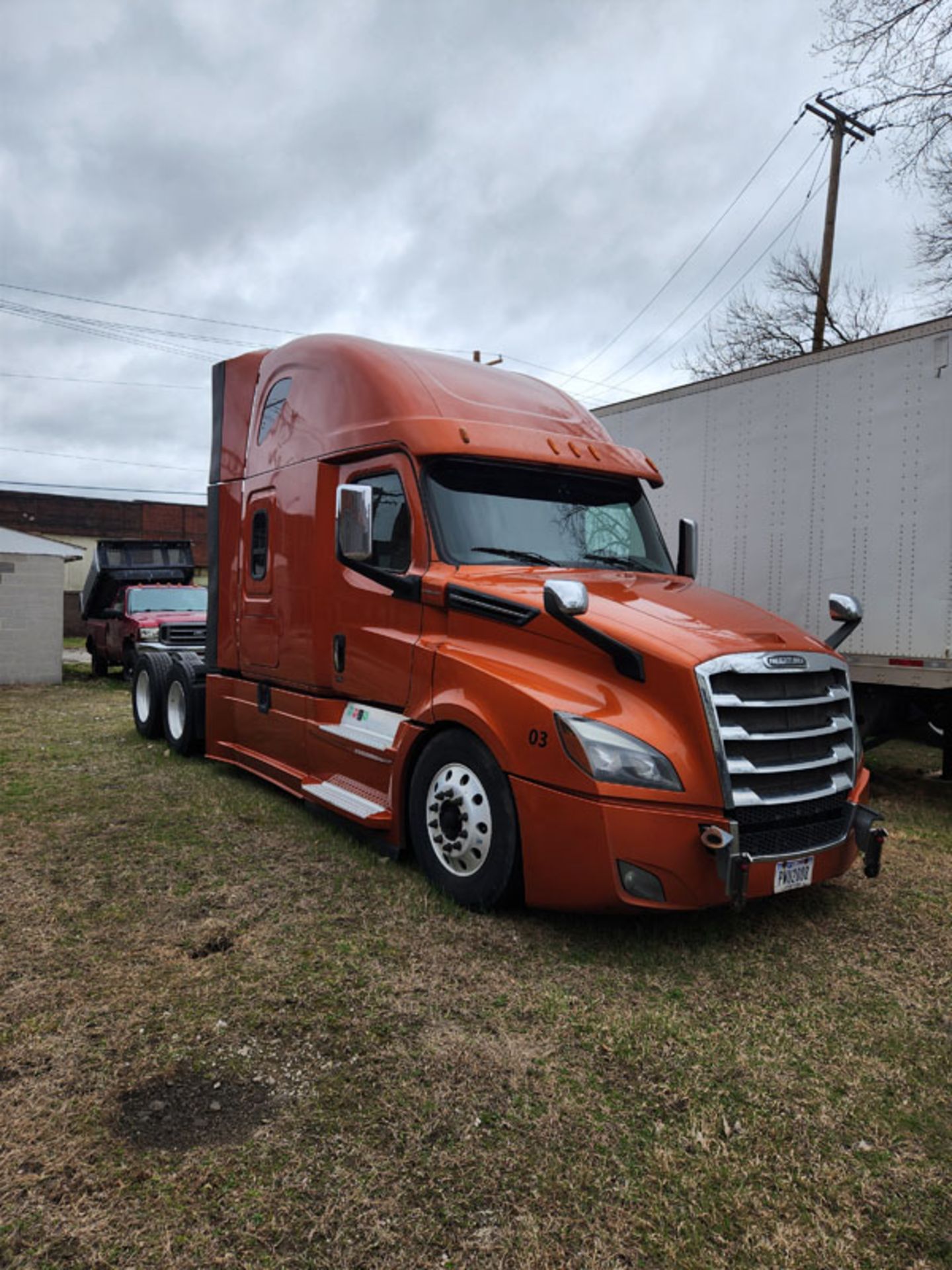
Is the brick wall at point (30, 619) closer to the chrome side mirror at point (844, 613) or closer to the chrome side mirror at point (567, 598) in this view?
the chrome side mirror at point (567, 598)

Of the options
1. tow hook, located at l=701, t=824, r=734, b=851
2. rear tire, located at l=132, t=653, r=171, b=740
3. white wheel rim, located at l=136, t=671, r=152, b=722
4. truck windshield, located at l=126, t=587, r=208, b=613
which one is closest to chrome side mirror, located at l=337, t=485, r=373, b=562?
tow hook, located at l=701, t=824, r=734, b=851

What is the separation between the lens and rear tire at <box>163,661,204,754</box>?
338 inches

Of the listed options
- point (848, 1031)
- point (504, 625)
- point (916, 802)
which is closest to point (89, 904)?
point (504, 625)

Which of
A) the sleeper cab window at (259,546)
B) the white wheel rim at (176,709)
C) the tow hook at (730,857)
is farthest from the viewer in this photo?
the white wheel rim at (176,709)

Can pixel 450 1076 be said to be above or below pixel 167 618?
below

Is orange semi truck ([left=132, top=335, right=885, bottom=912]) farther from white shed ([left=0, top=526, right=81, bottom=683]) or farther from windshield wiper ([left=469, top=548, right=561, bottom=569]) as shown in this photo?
white shed ([left=0, top=526, right=81, bottom=683])

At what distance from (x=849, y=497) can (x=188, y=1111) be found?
21.2 ft

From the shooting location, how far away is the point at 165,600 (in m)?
17.8

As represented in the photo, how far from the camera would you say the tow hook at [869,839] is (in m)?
4.54

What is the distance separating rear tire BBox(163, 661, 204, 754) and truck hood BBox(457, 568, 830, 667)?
4579 mm

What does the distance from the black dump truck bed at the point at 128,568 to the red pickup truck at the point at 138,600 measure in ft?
0.05

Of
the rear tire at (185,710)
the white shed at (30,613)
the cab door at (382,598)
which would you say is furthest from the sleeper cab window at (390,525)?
the white shed at (30,613)

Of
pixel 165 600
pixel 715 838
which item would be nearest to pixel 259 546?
pixel 715 838

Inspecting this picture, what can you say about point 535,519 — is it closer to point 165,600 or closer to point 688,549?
point 688,549
